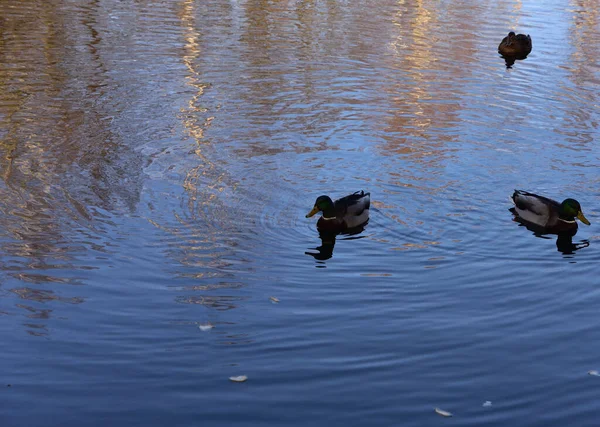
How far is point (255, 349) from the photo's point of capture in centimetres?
718

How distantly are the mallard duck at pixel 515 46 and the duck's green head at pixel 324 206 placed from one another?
10.2 m

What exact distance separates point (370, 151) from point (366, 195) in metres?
2.34

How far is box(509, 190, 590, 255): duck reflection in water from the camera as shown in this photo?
9961 mm

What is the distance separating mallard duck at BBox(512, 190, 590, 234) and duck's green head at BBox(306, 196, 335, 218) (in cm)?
222

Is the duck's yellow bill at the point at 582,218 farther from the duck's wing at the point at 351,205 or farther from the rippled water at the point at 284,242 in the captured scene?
the duck's wing at the point at 351,205

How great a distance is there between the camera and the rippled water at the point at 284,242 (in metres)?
6.65

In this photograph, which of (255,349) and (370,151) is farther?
(370,151)

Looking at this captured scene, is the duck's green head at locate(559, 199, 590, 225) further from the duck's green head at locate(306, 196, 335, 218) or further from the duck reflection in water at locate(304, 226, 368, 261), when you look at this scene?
the duck's green head at locate(306, 196, 335, 218)

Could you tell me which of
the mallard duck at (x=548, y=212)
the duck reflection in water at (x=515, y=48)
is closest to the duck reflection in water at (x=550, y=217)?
the mallard duck at (x=548, y=212)

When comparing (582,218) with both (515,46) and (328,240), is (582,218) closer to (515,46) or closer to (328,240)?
(328,240)

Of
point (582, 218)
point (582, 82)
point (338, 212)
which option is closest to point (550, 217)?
point (582, 218)

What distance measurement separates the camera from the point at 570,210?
9.95 meters

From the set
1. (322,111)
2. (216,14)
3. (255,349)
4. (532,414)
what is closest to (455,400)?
(532,414)

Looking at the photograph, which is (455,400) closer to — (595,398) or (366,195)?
(595,398)
